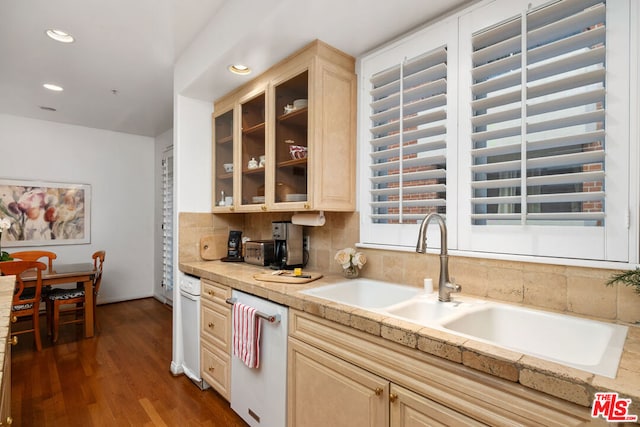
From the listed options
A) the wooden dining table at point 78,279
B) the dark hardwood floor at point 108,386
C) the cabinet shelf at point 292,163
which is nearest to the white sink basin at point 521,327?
the cabinet shelf at point 292,163

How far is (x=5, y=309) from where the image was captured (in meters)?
1.25

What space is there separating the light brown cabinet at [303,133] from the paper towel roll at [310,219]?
162 mm

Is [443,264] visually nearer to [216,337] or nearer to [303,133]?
[303,133]

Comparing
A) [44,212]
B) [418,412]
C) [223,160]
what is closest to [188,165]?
[223,160]

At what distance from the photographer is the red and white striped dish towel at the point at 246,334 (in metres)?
1.80

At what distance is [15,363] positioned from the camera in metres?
2.89

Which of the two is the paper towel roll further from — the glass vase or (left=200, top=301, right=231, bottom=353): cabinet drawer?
(left=200, top=301, right=231, bottom=353): cabinet drawer

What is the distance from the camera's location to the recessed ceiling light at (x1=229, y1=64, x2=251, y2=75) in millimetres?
2234

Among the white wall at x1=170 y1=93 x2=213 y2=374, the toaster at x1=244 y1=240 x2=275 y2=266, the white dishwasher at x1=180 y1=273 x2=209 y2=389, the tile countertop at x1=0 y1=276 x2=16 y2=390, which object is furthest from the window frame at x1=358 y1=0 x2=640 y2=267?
the tile countertop at x1=0 y1=276 x2=16 y2=390

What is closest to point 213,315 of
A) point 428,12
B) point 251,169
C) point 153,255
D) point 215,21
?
point 251,169

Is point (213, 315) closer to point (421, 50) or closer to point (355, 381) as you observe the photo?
point (355, 381)

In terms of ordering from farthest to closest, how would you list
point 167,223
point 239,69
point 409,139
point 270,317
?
point 167,223
point 239,69
point 409,139
point 270,317

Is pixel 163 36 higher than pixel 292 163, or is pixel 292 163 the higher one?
pixel 163 36

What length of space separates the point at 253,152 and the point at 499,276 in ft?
5.89
